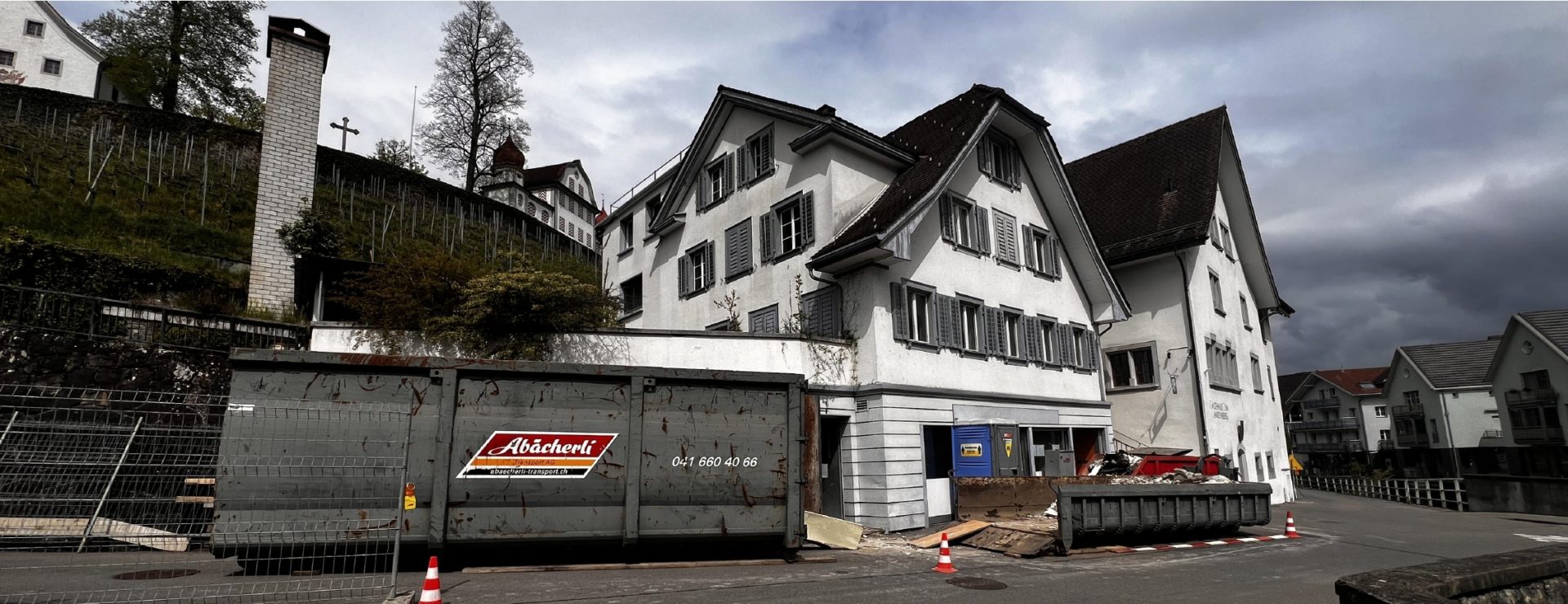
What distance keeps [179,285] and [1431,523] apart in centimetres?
2917

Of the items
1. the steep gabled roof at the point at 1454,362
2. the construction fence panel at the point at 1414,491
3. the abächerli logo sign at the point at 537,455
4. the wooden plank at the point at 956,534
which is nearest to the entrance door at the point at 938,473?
the wooden plank at the point at 956,534

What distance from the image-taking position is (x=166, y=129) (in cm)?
2938

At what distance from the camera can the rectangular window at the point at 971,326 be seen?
61.2 feet

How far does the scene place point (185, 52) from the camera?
3762cm

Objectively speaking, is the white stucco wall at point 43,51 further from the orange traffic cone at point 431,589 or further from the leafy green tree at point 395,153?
the orange traffic cone at point 431,589

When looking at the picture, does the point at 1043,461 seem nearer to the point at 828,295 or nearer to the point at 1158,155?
the point at 828,295

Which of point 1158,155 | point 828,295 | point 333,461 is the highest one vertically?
point 1158,155

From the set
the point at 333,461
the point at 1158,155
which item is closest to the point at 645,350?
the point at 333,461

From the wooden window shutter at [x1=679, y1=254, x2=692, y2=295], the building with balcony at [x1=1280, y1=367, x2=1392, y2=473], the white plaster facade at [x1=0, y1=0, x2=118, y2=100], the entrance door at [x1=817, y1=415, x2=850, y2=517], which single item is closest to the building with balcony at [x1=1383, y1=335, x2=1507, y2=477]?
→ the building with balcony at [x1=1280, y1=367, x2=1392, y2=473]

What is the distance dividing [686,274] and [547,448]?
48.4 feet

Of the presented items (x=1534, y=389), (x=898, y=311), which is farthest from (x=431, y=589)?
(x=1534, y=389)

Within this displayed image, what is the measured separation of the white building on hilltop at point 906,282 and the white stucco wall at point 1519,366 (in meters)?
39.1

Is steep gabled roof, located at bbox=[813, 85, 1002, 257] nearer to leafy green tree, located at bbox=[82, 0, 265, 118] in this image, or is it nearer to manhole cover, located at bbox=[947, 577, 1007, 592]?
manhole cover, located at bbox=[947, 577, 1007, 592]

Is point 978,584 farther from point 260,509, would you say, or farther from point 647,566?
point 260,509
